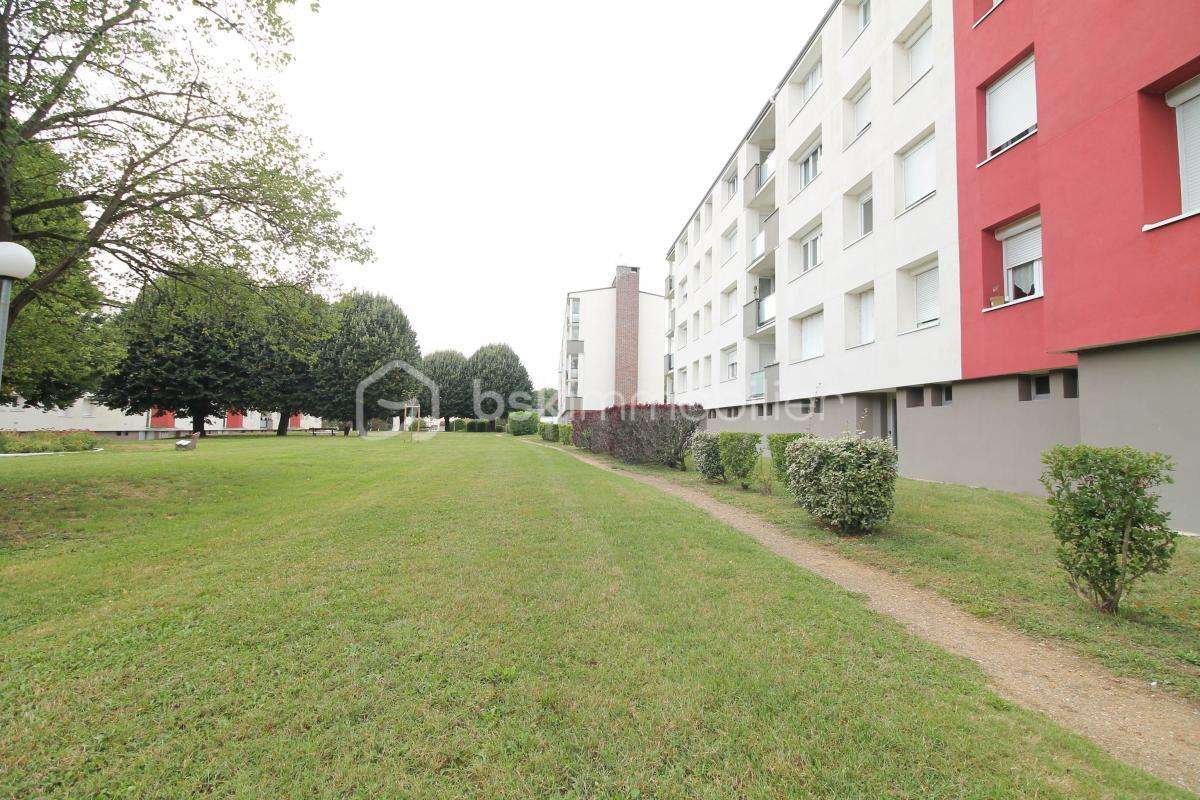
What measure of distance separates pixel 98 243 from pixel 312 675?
31.5 ft

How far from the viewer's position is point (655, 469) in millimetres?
15508

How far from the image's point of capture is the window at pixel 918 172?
38.0 feet

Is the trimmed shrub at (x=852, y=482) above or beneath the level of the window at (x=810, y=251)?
beneath

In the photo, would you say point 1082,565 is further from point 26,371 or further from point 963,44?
point 26,371

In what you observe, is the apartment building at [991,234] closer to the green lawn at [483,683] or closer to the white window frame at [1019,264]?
the white window frame at [1019,264]

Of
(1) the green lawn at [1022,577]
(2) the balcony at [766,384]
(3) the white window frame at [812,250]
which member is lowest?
(1) the green lawn at [1022,577]

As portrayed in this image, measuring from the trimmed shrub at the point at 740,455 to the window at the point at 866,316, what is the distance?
537cm

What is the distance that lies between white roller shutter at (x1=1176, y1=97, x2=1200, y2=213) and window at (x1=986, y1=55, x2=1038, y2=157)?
249 cm

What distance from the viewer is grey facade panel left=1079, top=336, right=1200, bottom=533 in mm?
6203

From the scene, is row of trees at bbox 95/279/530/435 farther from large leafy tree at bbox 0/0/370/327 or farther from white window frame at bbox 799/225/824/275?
white window frame at bbox 799/225/824/275

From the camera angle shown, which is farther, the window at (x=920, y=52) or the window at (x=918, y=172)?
the window at (x=920, y=52)

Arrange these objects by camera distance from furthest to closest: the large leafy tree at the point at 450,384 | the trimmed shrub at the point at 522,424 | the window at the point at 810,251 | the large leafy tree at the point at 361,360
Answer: the large leafy tree at the point at 450,384 → the trimmed shrub at the point at 522,424 → the large leafy tree at the point at 361,360 → the window at the point at 810,251

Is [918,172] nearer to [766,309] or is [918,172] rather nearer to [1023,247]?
[1023,247]

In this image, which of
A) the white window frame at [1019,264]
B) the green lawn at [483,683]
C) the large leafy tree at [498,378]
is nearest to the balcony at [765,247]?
the white window frame at [1019,264]
